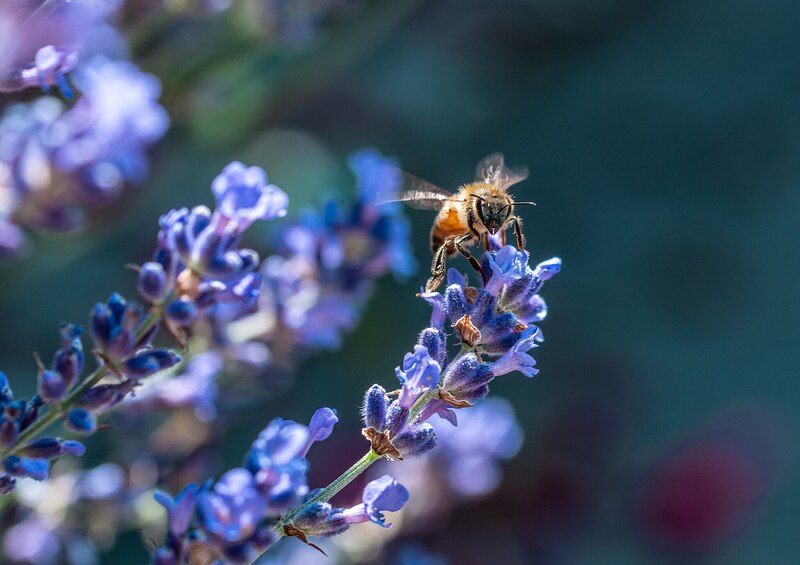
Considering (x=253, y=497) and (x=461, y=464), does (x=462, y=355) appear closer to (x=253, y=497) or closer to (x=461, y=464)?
(x=253, y=497)

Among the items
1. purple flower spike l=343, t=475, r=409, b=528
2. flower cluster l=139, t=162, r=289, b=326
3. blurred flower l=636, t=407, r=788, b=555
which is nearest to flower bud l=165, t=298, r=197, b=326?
flower cluster l=139, t=162, r=289, b=326

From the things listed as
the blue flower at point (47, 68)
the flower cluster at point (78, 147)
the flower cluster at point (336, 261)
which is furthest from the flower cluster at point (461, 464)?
the blue flower at point (47, 68)

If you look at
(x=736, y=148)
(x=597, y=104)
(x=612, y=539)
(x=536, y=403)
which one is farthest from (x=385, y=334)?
(x=736, y=148)

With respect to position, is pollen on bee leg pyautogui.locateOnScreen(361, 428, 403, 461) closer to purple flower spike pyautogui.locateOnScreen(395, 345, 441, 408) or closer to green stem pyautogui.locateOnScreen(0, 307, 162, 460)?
purple flower spike pyautogui.locateOnScreen(395, 345, 441, 408)

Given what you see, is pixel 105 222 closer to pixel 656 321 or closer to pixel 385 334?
pixel 385 334

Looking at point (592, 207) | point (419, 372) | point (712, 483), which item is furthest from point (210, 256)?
point (592, 207)
